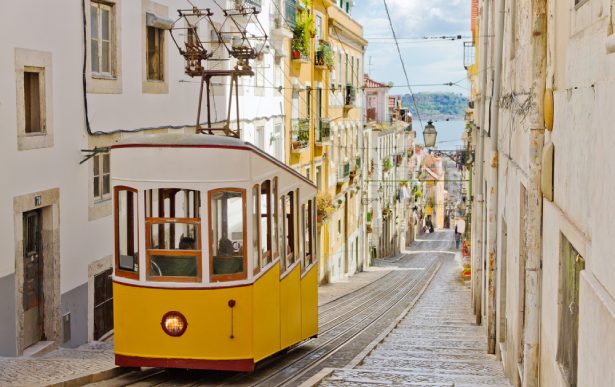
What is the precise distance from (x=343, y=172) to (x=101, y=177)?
2404cm

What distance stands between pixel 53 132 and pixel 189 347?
14.6 feet

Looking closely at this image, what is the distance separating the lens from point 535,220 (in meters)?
8.10

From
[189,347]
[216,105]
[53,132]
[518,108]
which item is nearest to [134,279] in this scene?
[189,347]

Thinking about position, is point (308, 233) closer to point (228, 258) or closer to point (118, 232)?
point (228, 258)

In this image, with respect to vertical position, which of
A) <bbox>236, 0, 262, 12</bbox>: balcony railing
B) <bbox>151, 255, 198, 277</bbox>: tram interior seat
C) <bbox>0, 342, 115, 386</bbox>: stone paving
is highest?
<bbox>236, 0, 262, 12</bbox>: balcony railing

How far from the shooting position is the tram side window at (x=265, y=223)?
1026 centimetres

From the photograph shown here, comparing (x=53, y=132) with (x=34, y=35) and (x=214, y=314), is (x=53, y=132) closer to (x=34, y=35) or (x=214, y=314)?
(x=34, y=35)

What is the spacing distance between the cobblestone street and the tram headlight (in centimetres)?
167

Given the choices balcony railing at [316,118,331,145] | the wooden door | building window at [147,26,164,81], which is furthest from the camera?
balcony railing at [316,118,331,145]

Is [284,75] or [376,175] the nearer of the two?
[284,75]

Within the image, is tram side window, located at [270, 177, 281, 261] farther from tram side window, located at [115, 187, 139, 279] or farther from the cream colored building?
the cream colored building

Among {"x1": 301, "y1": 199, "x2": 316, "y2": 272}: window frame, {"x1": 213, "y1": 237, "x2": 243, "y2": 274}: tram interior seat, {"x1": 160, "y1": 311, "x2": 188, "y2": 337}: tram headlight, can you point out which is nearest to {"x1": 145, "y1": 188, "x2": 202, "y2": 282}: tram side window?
{"x1": 213, "y1": 237, "x2": 243, "y2": 274}: tram interior seat

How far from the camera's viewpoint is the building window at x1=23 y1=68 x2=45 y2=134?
12.2m

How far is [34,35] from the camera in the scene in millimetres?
12070
